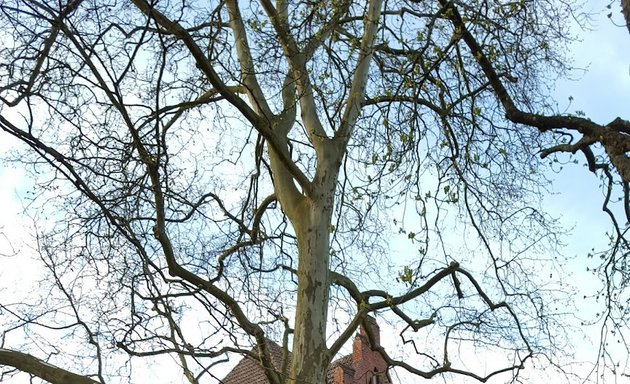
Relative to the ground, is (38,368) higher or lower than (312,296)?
lower

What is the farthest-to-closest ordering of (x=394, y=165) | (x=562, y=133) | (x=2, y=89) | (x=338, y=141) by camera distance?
(x=338, y=141), (x=394, y=165), (x=562, y=133), (x=2, y=89)

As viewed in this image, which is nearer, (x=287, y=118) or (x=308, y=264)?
(x=308, y=264)

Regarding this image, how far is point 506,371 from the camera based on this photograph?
27.0ft

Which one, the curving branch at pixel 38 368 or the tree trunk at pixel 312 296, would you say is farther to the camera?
the tree trunk at pixel 312 296

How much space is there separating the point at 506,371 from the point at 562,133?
2901 millimetres

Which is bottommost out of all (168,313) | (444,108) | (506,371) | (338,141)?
(168,313)

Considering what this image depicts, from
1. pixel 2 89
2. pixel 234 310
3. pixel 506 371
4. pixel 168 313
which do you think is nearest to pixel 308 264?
pixel 234 310

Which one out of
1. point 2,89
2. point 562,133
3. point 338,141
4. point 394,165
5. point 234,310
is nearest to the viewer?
point 2,89

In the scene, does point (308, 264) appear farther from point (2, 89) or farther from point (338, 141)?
point (2, 89)

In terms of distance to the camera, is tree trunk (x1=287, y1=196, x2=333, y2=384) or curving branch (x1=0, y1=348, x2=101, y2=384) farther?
tree trunk (x1=287, y1=196, x2=333, y2=384)

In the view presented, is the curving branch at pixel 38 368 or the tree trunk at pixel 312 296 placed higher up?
the tree trunk at pixel 312 296

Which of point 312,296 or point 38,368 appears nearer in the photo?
point 38,368

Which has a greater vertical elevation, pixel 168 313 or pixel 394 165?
pixel 394 165

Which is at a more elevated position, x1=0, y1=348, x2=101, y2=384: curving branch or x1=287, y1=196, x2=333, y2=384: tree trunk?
x1=287, y1=196, x2=333, y2=384: tree trunk
